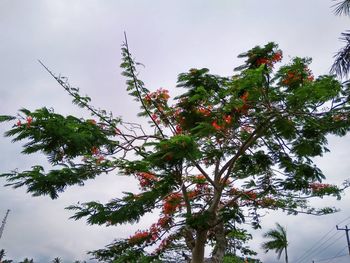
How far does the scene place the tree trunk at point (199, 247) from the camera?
887 centimetres

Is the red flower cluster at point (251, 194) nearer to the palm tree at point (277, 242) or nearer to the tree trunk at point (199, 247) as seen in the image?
the tree trunk at point (199, 247)

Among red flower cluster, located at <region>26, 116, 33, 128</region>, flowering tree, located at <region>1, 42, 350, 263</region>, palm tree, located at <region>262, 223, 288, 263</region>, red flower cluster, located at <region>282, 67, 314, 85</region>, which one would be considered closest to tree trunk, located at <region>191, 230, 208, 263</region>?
flowering tree, located at <region>1, 42, 350, 263</region>

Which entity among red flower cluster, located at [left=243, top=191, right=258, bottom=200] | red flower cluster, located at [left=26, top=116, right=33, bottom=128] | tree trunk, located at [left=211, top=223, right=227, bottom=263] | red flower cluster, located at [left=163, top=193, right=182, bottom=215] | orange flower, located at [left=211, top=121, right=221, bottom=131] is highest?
orange flower, located at [left=211, top=121, right=221, bottom=131]

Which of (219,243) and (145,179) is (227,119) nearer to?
(145,179)

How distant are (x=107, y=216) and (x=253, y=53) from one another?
16.2 feet

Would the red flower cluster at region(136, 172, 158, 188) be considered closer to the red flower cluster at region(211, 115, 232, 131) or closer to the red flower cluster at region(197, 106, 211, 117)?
the red flower cluster at region(197, 106, 211, 117)

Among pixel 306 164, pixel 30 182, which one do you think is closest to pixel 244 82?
pixel 306 164

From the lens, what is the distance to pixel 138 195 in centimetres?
859

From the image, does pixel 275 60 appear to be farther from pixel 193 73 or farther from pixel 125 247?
pixel 125 247

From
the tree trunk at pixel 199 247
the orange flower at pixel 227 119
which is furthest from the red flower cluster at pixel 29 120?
the tree trunk at pixel 199 247

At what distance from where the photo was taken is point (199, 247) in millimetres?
8992

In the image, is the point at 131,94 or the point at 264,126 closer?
the point at 264,126

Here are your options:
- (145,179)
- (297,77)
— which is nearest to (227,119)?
(297,77)

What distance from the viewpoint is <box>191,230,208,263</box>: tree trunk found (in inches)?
349
